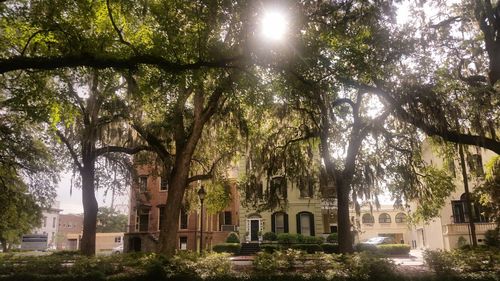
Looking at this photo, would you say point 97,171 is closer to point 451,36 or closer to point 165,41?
point 165,41

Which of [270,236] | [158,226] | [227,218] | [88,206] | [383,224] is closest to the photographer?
[88,206]

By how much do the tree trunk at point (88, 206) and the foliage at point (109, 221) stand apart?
6530cm

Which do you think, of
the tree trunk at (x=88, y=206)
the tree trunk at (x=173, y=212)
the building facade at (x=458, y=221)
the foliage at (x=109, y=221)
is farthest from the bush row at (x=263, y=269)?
the foliage at (x=109, y=221)

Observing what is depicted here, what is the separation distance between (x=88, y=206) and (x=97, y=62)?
13645 mm

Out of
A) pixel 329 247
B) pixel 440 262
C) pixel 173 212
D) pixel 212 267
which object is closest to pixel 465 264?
pixel 440 262

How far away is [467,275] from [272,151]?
10361 millimetres

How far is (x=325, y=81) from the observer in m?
14.2

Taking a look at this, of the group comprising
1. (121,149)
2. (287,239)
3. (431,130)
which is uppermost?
(121,149)

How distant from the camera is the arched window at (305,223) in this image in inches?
1438

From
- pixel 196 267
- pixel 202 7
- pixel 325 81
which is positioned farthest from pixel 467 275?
pixel 202 7

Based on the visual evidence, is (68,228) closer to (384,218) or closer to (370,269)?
(384,218)

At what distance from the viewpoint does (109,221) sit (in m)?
87.4

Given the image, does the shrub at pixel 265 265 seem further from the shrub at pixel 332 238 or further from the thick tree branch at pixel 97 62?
the shrub at pixel 332 238

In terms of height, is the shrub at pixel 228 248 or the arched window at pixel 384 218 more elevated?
the arched window at pixel 384 218
